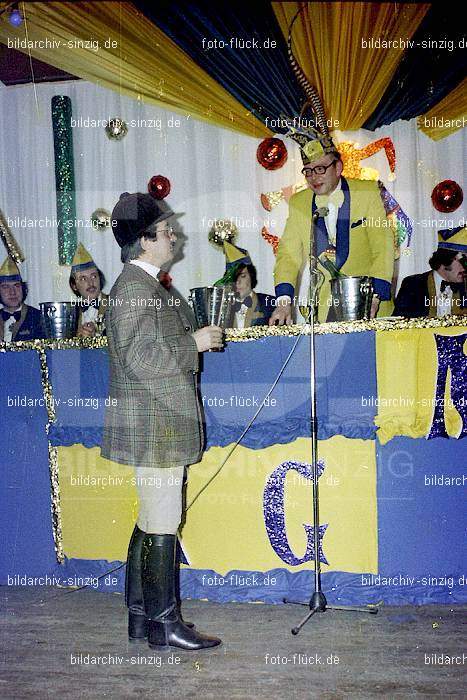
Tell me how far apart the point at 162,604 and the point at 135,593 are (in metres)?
0.21

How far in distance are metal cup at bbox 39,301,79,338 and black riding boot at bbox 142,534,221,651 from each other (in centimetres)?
123

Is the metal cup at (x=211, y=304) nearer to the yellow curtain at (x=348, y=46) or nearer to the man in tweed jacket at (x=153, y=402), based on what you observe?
the man in tweed jacket at (x=153, y=402)

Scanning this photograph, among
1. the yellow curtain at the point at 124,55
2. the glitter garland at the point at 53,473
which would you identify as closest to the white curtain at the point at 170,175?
the yellow curtain at the point at 124,55

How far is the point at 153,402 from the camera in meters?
2.51

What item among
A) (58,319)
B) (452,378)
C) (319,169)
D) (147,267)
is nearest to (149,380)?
Result: (147,267)

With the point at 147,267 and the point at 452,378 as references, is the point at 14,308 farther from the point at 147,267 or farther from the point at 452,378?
the point at 452,378

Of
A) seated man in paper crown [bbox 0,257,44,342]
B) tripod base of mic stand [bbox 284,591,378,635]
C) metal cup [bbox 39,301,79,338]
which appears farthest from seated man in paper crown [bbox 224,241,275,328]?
tripod base of mic stand [bbox 284,591,378,635]

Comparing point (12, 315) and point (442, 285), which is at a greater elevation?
point (442, 285)

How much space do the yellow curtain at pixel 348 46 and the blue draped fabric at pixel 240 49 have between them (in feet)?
0.47

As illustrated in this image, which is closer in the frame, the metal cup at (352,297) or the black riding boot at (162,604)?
the black riding boot at (162,604)

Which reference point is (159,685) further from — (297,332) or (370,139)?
(370,139)

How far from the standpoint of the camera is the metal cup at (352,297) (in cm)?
286

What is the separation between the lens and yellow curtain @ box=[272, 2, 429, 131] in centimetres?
461

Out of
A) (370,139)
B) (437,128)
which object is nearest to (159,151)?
(370,139)
